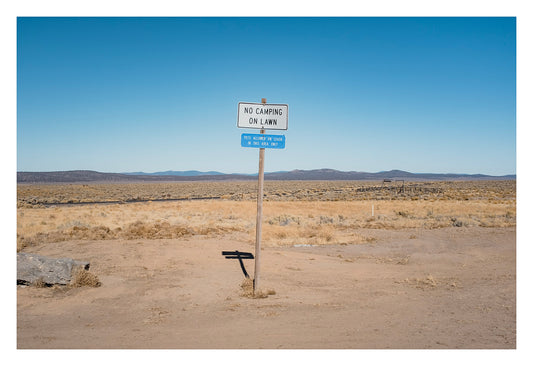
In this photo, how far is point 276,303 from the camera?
6.53m

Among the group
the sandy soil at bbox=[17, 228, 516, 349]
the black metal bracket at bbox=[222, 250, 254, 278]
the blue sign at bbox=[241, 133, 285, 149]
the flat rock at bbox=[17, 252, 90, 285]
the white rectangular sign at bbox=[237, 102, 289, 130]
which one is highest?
the white rectangular sign at bbox=[237, 102, 289, 130]

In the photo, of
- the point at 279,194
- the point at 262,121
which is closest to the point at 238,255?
the point at 262,121

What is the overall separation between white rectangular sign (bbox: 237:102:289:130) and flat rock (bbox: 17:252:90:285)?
501cm

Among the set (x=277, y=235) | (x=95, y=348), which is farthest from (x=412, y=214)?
(x=95, y=348)

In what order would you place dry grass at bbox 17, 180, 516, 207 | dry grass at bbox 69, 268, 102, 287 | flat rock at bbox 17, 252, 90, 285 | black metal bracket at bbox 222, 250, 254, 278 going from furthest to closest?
dry grass at bbox 17, 180, 516, 207
black metal bracket at bbox 222, 250, 254, 278
dry grass at bbox 69, 268, 102, 287
flat rock at bbox 17, 252, 90, 285

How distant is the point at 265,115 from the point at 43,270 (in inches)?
229

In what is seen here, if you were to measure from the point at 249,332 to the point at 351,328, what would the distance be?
4.97 feet

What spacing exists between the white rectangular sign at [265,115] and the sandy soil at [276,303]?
11.2 feet

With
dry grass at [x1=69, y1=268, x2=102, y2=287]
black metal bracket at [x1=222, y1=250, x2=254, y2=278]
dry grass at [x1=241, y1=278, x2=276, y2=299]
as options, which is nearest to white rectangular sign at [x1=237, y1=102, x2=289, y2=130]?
dry grass at [x1=241, y1=278, x2=276, y2=299]

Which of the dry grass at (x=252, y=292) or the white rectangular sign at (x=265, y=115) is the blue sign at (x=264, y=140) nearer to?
the white rectangular sign at (x=265, y=115)

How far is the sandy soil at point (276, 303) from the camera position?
4.83m

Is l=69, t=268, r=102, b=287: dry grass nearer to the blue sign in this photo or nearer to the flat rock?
the flat rock

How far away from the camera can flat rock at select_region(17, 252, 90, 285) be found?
24.2 ft

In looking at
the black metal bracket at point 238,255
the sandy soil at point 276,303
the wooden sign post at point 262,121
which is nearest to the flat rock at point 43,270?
the sandy soil at point 276,303
